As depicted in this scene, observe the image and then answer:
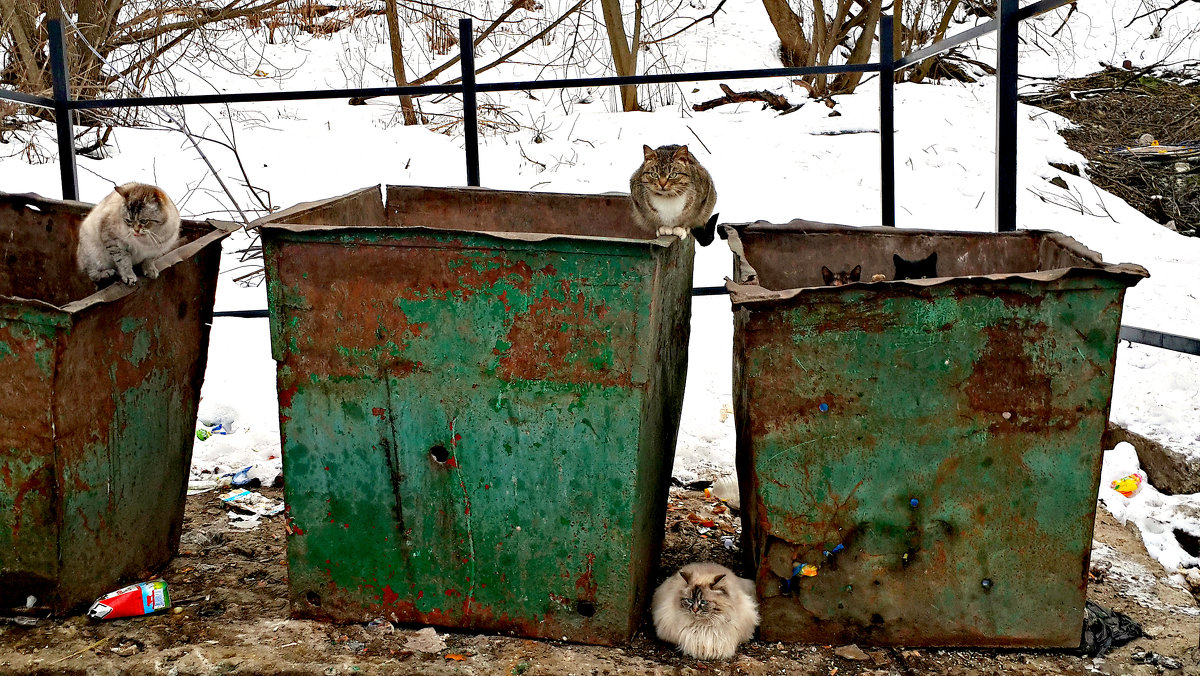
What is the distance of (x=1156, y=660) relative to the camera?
2.97 m

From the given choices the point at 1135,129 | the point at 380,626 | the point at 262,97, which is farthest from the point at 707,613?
the point at 1135,129

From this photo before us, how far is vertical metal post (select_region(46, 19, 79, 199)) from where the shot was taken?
4766 mm

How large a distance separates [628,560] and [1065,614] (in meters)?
1.31

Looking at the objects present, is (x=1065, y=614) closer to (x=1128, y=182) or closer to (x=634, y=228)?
(x=634, y=228)

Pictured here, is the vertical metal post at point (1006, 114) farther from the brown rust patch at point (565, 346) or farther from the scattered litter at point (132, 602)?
the scattered litter at point (132, 602)

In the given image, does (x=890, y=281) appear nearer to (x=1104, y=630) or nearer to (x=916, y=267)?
(x=916, y=267)

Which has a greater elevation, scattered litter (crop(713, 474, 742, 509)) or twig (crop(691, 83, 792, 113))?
twig (crop(691, 83, 792, 113))

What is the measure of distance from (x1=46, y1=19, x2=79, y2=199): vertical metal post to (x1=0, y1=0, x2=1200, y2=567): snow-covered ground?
48.8 inches

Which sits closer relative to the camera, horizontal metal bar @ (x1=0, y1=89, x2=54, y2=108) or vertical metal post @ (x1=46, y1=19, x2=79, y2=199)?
horizontal metal bar @ (x1=0, y1=89, x2=54, y2=108)

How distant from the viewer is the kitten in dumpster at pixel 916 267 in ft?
11.9

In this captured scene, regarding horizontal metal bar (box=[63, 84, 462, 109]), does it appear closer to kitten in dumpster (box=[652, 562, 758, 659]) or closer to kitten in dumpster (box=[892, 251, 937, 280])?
kitten in dumpster (box=[892, 251, 937, 280])

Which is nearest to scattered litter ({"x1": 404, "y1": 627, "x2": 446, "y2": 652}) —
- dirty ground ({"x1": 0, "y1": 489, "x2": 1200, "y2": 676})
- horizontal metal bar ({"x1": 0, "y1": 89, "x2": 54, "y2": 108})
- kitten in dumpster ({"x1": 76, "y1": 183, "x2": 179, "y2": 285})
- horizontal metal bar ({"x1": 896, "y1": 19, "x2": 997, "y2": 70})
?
dirty ground ({"x1": 0, "y1": 489, "x2": 1200, "y2": 676})

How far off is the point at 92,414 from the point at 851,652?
8.07 feet

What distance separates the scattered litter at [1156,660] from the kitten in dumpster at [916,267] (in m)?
1.42
